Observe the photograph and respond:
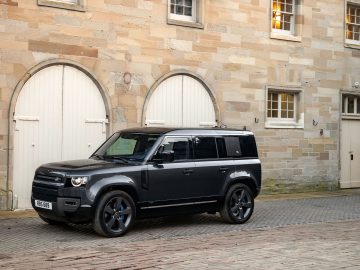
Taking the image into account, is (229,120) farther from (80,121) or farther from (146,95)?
(80,121)

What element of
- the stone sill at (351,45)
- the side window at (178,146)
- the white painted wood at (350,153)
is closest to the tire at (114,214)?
the side window at (178,146)

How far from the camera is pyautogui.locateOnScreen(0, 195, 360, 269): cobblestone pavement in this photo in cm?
872

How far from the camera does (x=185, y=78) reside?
17.3m

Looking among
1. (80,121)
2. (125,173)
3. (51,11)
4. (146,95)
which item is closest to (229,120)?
(146,95)

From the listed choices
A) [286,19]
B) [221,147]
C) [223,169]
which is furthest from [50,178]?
[286,19]

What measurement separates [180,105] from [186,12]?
2610mm

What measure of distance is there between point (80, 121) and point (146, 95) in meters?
1.99

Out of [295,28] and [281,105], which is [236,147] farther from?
[295,28]

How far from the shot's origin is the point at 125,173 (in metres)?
10.9

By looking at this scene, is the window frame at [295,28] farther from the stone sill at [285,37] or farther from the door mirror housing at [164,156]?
the door mirror housing at [164,156]

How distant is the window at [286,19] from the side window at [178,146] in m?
8.62

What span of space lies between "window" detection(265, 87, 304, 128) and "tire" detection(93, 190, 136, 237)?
8961 millimetres

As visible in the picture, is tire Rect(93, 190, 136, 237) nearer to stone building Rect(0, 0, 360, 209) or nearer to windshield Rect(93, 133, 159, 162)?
windshield Rect(93, 133, 159, 162)

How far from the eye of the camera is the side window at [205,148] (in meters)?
12.2
